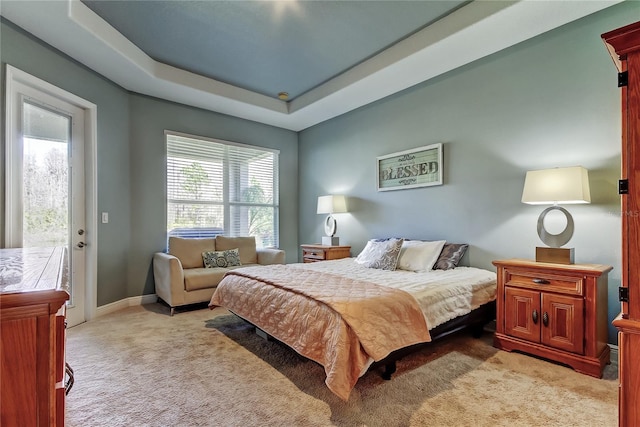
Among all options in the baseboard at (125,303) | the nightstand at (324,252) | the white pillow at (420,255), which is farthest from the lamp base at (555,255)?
the baseboard at (125,303)

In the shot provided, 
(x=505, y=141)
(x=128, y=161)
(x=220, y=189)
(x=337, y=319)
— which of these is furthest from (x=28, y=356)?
(x=220, y=189)

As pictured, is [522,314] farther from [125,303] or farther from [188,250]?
[125,303]

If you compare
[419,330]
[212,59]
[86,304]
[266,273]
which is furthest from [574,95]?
[86,304]

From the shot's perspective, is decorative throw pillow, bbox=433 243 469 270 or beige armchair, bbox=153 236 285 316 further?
beige armchair, bbox=153 236 285 316

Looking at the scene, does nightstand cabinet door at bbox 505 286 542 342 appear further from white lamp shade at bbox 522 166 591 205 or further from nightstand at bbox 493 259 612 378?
white lamp shade at bbox 522 166 591 205

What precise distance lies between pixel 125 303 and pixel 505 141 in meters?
4.75

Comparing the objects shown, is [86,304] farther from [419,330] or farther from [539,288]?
[539,288]

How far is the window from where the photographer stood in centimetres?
452

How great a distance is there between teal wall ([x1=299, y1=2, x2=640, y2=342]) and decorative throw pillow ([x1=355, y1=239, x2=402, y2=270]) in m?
0.62

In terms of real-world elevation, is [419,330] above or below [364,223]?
below

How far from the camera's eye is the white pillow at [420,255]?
3.14m

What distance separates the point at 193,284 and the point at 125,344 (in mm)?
1038

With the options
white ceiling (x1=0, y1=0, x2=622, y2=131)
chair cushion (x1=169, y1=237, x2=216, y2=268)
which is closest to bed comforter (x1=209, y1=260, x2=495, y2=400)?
chair cushion (x1=169, y1=237, x2=216, y2=268)

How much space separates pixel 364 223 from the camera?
455 centimetres
